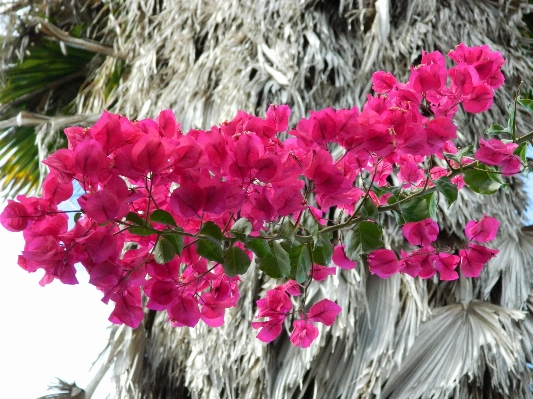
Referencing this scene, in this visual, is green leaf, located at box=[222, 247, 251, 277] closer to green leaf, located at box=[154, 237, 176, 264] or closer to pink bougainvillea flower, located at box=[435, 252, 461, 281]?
green leaf, located at box=[154, 237, 176, 264]

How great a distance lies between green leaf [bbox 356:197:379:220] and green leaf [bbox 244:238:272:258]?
11 centimetres

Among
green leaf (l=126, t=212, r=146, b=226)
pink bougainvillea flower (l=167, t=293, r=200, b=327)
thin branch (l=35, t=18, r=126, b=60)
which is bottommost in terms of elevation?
pink bougainvillea flower (l=167, t=293, r=200, b=327)

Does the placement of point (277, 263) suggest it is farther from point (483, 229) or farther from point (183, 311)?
point (483, 229)

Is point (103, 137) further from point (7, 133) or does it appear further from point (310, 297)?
point (7, 133)

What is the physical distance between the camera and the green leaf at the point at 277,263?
0.62m

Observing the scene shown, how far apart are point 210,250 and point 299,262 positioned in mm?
100

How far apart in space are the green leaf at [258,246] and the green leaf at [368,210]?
11 cm

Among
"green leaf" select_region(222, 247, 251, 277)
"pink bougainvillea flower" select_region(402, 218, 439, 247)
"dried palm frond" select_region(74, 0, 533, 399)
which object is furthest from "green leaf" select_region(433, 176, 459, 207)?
"dried palm frond" select_region(74, 0, 533, 399)

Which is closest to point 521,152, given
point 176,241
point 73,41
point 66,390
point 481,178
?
point 481,178

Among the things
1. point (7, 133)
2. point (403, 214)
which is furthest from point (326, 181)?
point (7, 133)

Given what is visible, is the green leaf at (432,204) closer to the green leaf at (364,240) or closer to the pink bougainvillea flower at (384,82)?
the green leaf at (364,240)

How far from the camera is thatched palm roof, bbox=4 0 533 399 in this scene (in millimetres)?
1810

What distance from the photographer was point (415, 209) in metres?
0.69

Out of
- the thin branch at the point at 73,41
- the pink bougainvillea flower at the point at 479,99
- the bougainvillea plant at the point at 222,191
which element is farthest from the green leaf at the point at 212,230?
the thin branch at the point at 73,41
